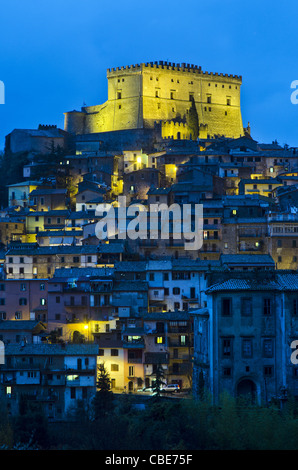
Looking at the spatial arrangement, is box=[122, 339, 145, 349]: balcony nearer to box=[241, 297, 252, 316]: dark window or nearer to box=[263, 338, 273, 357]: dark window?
box=[241, 297, 252, 316]: dark window

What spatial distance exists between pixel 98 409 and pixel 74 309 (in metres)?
14.7

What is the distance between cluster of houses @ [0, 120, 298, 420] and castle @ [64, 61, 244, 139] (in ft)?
12.8

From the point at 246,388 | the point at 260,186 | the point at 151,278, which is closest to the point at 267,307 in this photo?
the point at 246,388

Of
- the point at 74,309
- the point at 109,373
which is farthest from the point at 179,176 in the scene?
the point at 109,373

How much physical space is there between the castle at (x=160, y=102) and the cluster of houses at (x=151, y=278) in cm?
391

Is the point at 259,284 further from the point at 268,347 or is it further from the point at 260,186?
the point at 260,186

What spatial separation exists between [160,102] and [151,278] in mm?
38929

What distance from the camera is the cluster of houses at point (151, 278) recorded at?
3756cm

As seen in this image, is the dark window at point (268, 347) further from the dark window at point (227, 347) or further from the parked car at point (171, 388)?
the parked car at point (171, 388)

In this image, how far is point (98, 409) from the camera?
38.4 meters

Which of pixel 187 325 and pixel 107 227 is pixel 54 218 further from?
pixel 187 325

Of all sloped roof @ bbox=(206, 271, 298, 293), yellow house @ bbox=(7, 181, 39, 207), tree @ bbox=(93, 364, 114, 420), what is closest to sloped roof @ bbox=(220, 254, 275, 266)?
sloped roof @ bbox=(206, 271, 298, 293)

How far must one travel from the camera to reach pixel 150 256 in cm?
5938

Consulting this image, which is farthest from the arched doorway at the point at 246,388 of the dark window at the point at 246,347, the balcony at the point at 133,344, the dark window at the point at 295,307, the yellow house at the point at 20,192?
the yellow house at the point at 20,192
